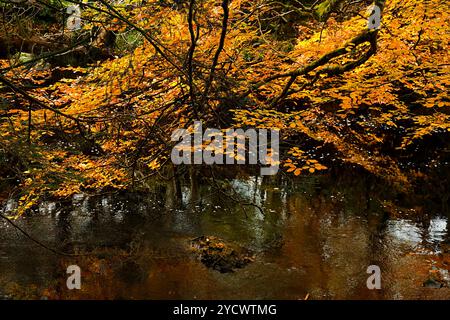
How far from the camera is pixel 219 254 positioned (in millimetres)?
7281

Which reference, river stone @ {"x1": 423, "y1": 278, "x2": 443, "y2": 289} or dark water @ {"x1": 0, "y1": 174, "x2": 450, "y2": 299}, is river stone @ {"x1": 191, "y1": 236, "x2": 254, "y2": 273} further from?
river stone @ {"x1": 423, "y1": 278, "x2": 443, "y2": 289}

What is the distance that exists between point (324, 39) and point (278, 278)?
206 inches

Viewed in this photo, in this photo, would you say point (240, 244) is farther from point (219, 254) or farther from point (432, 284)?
point (432, 284)

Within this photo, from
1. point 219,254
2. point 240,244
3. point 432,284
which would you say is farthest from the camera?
point 240,244

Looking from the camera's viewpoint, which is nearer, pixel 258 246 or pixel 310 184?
pixel 258 246

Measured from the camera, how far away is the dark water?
604 centimetres

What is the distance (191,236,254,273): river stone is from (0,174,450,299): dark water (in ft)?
0.59

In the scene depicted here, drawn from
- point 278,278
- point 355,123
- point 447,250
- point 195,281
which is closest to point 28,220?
point 195,281

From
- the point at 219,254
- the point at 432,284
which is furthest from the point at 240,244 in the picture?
the point at 432,284

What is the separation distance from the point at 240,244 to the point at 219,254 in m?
0.74

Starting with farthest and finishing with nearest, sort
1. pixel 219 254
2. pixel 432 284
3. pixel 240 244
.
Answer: pixel 240 244, pixel 219 254, pixel 432 284

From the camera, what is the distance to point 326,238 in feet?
26.6
